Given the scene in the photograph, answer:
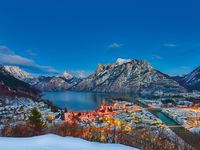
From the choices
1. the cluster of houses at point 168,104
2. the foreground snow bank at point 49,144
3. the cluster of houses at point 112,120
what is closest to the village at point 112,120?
the cluster of houses at point 112,120

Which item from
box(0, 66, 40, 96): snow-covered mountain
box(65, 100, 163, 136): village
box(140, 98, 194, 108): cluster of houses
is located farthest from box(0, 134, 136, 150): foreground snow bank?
box(140, 98, 194, 108): cluster of houses

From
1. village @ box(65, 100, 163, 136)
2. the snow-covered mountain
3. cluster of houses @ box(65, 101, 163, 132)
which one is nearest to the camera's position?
village @ box(65, 100, 163, 136)

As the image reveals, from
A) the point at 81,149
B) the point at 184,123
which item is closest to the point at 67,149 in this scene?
the point at 81,149

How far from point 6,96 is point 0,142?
246 ft

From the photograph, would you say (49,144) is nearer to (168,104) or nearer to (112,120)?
(112,120)

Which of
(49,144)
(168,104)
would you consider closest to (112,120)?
(49,144)

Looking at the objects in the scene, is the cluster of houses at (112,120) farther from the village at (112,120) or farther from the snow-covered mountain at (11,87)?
the snow-covered mountain at (11,87)

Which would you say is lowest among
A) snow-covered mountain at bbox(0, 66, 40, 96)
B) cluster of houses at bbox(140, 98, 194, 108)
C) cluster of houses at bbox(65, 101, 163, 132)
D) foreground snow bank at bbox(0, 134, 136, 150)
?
cluster of houses at bbox(65, 101, 163, 132)

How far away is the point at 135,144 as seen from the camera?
7770 millimetres

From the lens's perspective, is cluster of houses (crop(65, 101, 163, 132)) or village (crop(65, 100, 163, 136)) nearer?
village (crop(65, 100, 163, 136))

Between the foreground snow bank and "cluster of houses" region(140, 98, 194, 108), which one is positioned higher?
the foreground snow bank

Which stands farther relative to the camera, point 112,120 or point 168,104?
point 168,104

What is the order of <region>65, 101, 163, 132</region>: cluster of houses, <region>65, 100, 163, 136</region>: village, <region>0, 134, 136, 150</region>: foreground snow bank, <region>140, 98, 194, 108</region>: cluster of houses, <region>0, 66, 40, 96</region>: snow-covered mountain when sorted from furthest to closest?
<region>140, 98, 194, 108</region>: cluster of houses
<region>0, 66, 40, 96</region>: snow-covered mountain
<region>65, 101, 163, 132</region>: cluster of houses
<region>65, 100, 163, 136</region>: village
<region>0, 134, 136, 150</region>: foreground snow bank

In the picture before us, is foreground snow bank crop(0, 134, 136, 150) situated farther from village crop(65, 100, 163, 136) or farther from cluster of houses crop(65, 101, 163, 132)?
cluster of houses crop(65, 101, 163, 132)
